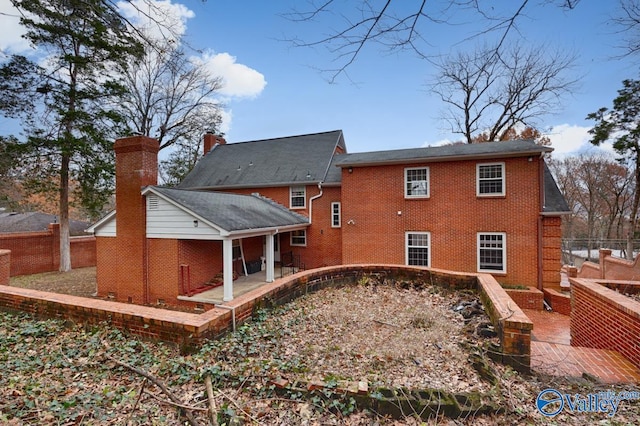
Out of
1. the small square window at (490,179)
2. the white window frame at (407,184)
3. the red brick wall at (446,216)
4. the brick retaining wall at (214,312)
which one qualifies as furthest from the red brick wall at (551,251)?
the brick retaining wall at (214,312)

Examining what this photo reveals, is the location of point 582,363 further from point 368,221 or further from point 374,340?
point 368,221

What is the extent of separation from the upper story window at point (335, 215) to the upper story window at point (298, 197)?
65.3 inches

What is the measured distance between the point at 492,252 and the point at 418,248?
9.07 ft

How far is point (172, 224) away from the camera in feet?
31.9

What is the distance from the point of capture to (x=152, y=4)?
4004 millimetres

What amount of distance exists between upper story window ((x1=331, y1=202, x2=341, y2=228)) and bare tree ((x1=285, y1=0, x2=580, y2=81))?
11680 millimetres

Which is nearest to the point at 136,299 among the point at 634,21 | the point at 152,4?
the point at 152,4

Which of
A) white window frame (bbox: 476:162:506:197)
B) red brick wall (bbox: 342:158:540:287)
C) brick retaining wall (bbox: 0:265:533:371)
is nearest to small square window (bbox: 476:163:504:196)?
white window frame (bbox: 476:162:506:197)

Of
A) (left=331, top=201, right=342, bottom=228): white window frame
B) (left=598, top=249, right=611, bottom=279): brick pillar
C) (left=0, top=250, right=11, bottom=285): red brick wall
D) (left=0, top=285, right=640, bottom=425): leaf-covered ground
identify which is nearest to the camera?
(left=0, top=285, right=640, bottom=425): leaf-covered ground

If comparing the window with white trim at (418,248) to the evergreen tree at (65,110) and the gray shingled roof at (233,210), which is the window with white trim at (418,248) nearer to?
the gray shingled roof at (233,210)

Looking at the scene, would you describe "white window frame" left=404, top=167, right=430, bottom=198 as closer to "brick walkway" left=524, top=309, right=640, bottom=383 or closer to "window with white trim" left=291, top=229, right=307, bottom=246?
"window with white trim" left=291, top=229, right=307, bottom=246

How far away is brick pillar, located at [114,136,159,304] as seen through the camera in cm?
999

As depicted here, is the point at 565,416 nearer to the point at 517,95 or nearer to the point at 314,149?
the point at 314,149
